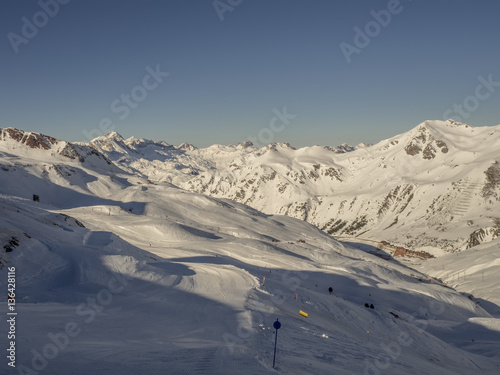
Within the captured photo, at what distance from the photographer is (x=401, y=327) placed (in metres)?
32.7

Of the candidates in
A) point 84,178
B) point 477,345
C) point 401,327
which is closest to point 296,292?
point 401,327

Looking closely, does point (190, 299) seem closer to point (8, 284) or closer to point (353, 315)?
point (8, 284)

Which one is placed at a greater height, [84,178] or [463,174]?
[463,174]

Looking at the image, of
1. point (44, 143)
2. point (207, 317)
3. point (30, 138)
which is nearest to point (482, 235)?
point (207, 317)

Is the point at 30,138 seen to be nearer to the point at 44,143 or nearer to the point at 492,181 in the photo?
the point at 44,143

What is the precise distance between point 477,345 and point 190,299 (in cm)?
2915
